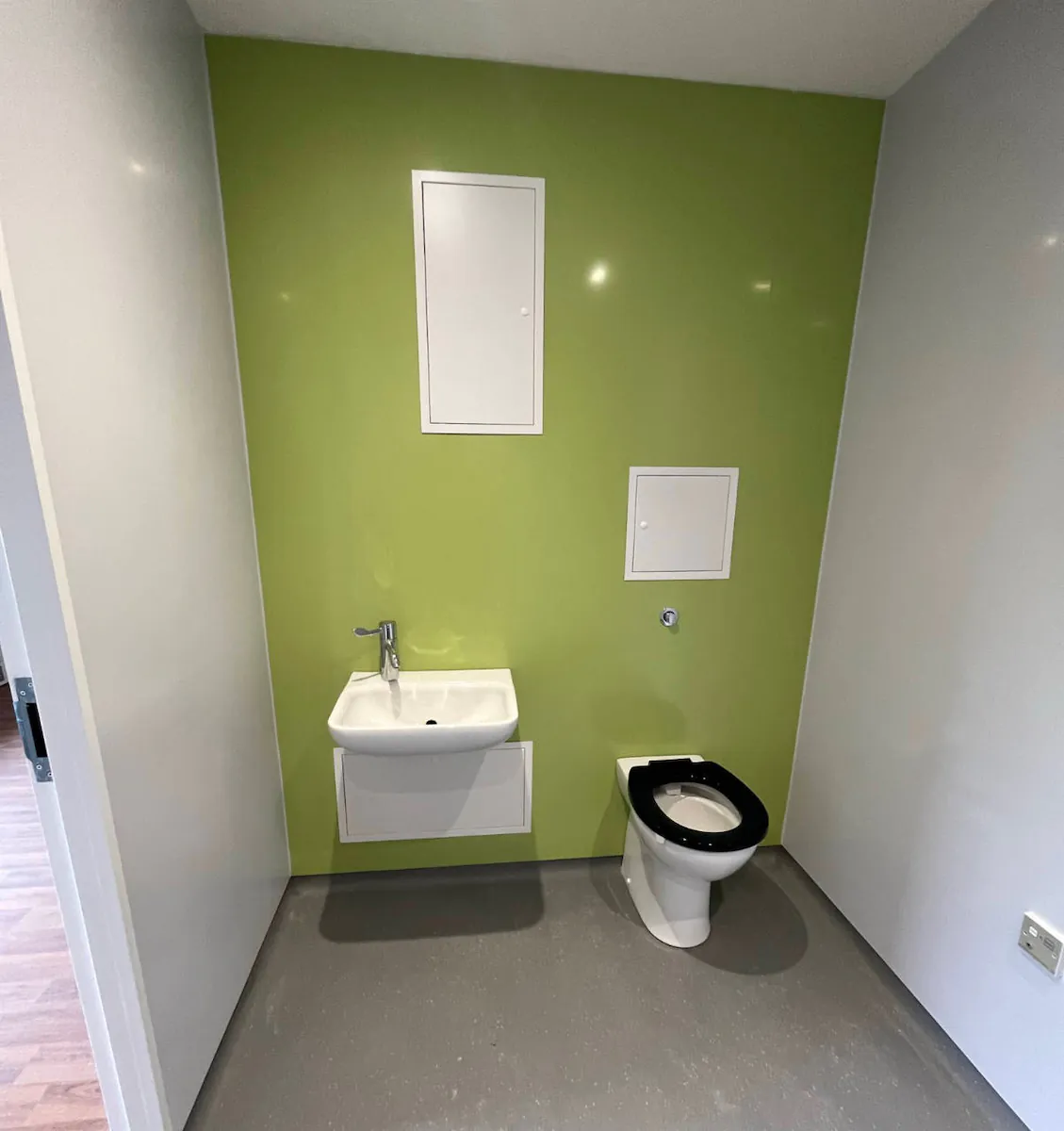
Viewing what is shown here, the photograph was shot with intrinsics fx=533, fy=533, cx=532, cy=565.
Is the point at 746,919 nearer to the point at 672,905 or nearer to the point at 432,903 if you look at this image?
the point at 672,905

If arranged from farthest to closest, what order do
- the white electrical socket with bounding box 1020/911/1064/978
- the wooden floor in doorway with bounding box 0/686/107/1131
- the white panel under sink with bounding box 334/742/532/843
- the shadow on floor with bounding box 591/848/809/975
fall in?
the white panel under sink with bounding box 334/742/532/843
the shadow on floor with bounding box 591/848/809/975
the wooden floor in doorway with bounding box 0/686/107/1131
the white electrical socket with bounding box 1020/911/1064/978

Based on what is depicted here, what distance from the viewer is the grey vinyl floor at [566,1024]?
1.22 m

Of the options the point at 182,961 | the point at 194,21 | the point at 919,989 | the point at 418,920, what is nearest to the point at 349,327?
the point at 194,21

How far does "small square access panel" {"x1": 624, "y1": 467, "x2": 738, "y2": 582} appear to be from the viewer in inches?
65.6

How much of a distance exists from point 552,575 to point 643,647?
15.9 inches

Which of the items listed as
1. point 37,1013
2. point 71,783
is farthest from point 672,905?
point 37,1013

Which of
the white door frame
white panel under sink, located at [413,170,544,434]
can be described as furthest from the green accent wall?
the white door frame

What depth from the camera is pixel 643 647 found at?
179 centimetres

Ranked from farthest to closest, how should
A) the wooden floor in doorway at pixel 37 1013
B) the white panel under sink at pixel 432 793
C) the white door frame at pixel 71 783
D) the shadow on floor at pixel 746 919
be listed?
the white panel under sink at pixel 432 793 → the shadow on floor at pixel 746 919 → the wooden floor in doorway at pixel 37 1013 → the white door frame at pixel 71 783

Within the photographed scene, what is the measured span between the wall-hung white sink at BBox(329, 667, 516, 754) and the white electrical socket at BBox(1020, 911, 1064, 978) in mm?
1202

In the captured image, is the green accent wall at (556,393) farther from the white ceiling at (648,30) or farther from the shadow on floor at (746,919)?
the shadow on floor at (746,919)

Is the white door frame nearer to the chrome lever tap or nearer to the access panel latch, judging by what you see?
the access panel latch

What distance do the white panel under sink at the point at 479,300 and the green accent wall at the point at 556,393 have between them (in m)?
0.04

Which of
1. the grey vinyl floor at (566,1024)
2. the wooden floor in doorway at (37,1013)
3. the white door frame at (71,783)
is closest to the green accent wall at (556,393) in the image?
the grey vinyl floor at (566,1024)
